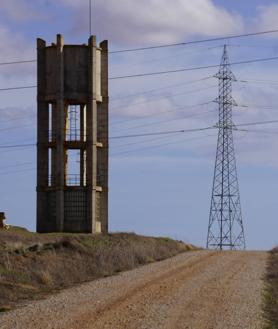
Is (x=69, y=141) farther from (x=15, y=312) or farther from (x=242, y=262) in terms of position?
(x=15, y=312)

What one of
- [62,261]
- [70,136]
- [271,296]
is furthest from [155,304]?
[70,136]

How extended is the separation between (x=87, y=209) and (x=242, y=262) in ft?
70.1

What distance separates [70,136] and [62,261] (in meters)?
26.7

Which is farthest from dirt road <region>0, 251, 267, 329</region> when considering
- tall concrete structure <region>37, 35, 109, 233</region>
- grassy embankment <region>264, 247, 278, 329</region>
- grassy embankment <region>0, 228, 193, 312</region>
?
tall concrete structure <region>37, 35, 109, 233</region>

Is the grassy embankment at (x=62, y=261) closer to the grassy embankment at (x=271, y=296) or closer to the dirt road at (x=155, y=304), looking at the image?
the dirt road at (x=155, y=304)

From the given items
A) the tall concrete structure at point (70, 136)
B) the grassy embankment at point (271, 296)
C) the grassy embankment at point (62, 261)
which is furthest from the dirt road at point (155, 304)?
the tall concrete structure at point (70, 136)

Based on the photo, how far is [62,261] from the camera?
30.4m

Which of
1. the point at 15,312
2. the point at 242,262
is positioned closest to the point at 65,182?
the point at 242,262

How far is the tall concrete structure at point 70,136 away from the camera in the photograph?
2207 inches

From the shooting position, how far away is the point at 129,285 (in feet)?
82.1

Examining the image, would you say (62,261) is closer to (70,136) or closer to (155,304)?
(155,304)

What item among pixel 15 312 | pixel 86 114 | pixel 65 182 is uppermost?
pixel 86 114

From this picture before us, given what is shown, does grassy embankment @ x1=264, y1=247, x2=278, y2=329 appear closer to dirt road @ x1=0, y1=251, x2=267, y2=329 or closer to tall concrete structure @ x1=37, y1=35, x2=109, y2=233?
dirt road @ x1=0, y1=251, x2=267, y2=329

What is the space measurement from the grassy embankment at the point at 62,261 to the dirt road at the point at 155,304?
3.55ft
